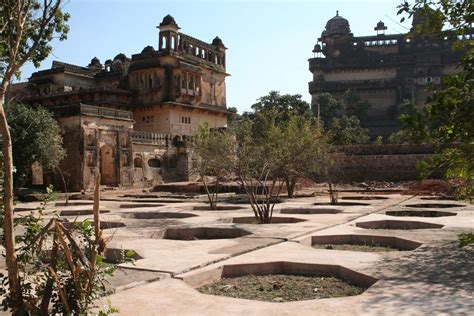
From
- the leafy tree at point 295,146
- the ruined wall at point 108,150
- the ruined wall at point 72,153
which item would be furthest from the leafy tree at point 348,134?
the leafy tree at point 295,146

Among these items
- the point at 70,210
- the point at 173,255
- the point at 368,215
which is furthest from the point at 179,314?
the point at 70,210

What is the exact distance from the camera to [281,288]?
270 inches

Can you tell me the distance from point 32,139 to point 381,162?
82.4ft

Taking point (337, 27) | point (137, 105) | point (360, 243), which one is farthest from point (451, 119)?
point (337, 27)

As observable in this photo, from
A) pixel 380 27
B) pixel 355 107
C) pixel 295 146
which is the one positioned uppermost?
pixel 380 27

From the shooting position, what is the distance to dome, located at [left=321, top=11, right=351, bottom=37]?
74.8m

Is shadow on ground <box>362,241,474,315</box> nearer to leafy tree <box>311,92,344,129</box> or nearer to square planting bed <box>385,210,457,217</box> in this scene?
square planting bed <box>385,210,457,217</box>

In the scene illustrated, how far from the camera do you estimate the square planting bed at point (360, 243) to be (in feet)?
33.3

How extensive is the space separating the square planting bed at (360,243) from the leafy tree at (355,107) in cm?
5474

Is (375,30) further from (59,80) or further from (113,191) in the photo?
(113,191)

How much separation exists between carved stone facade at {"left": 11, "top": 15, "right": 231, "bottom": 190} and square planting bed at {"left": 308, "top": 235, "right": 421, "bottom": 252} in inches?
882

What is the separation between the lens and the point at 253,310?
5375 millimetres

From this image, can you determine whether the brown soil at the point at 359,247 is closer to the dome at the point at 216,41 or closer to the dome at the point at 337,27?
the dome at the point at 216,41

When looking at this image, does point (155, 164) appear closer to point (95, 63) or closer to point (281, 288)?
point (95, 63)
